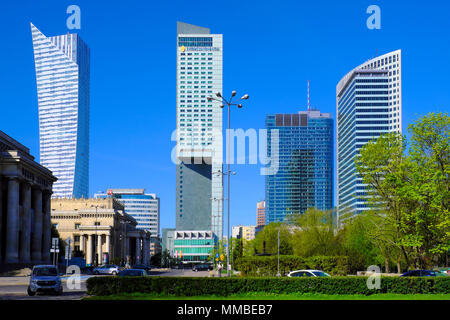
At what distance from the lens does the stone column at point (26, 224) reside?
8988cm

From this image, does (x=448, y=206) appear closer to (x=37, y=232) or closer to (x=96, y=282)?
(x=96, y=282)

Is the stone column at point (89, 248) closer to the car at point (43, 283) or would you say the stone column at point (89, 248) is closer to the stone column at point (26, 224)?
the stone column at point (26, 224)

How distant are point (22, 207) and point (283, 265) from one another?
54147 millimetres

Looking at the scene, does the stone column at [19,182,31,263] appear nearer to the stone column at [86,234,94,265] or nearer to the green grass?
the stone column at [86,234,94,265]

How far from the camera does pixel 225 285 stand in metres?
30.9

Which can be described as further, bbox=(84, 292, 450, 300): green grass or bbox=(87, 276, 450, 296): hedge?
bbox=(87, 276, 450, 296): hedge

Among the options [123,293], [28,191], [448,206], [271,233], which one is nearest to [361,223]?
[271,233]

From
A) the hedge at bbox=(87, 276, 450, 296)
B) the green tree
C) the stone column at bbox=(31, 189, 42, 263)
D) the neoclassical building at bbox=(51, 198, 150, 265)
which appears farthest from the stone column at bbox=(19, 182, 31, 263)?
the hedge at bbox=(87, 276, 450, 296)

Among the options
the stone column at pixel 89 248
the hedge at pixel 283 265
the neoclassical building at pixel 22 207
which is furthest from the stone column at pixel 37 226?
the stone column at pixel 89 248

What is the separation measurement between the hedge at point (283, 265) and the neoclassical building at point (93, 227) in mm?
97885

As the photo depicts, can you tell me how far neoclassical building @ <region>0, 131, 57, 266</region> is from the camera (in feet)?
278

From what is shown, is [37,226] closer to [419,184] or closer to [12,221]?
[12,221]
